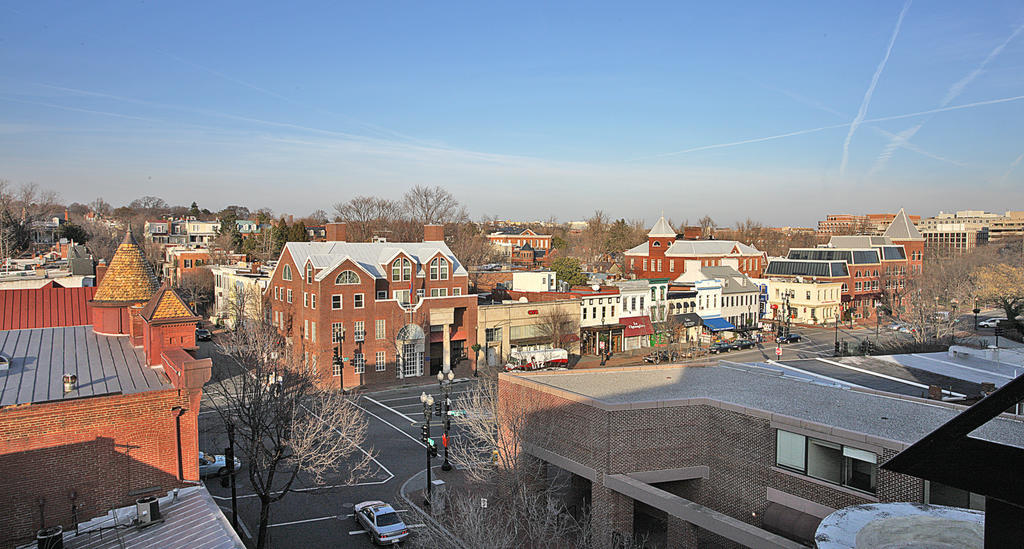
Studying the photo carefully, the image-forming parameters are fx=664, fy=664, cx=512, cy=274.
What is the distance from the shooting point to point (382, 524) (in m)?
21.2

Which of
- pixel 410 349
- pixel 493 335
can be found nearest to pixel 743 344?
pixel 493 335

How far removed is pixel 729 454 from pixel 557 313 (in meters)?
34.2

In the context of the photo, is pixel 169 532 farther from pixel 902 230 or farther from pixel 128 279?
pixel 902 230

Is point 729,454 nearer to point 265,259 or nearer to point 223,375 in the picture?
point 223,375

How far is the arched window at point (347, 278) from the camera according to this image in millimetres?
44594

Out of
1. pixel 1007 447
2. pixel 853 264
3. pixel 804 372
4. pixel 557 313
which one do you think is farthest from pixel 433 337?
pixel 853 264

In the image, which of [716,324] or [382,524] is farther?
[716,324]

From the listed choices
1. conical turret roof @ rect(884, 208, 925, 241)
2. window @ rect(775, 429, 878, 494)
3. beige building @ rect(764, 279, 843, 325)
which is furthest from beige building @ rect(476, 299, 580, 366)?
conical turret roof @ rect(884, 208, 925, 241)

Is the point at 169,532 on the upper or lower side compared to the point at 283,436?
lower

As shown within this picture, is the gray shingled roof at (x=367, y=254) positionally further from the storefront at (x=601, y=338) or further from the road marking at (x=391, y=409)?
the storefront at (x=601, y=338)

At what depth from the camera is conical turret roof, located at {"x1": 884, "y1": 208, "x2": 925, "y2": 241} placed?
105 meters

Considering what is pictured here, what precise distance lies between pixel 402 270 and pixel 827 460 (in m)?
35.5

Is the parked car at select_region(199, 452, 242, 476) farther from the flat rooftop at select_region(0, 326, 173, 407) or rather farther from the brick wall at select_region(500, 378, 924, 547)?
the brick wall at select_region(500, 378, 924, 547)

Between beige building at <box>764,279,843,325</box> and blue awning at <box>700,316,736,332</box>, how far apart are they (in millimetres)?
12988
